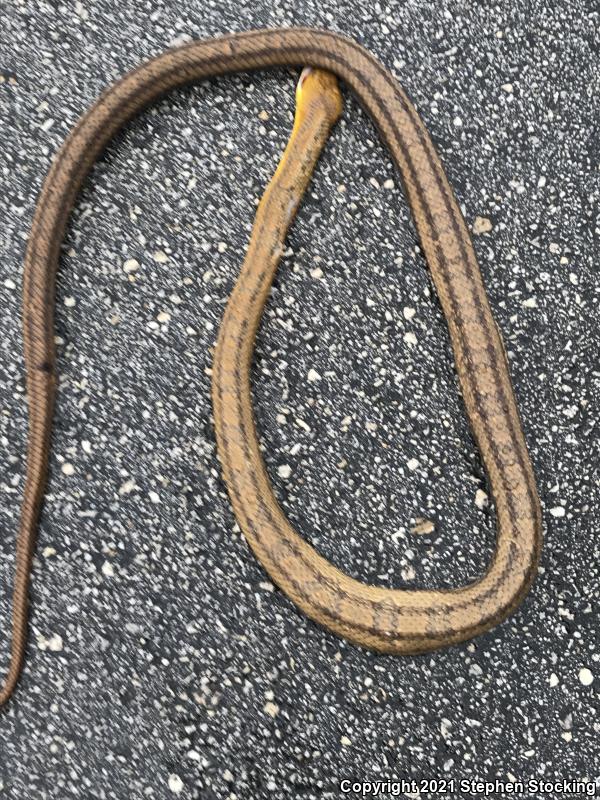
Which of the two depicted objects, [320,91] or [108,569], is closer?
[108,569]

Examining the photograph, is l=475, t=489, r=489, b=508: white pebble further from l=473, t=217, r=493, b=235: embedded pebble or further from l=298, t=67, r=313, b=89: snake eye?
l=298, t=67, r=313, b=89: snake eye

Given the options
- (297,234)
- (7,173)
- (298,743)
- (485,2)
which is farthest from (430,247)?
(298,743)

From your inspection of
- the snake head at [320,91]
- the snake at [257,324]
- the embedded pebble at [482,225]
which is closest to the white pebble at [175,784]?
the snake at [257,324]

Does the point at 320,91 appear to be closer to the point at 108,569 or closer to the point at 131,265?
the point at 131,265

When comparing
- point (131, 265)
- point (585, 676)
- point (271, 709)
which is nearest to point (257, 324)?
point (131, 265)

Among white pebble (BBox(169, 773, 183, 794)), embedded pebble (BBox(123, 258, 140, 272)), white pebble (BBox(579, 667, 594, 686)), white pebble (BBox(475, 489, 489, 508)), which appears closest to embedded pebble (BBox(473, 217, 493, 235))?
white pebble (BBox(475, 489, 489, 508))

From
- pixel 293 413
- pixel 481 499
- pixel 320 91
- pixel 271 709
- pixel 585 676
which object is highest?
pixel 320 91
